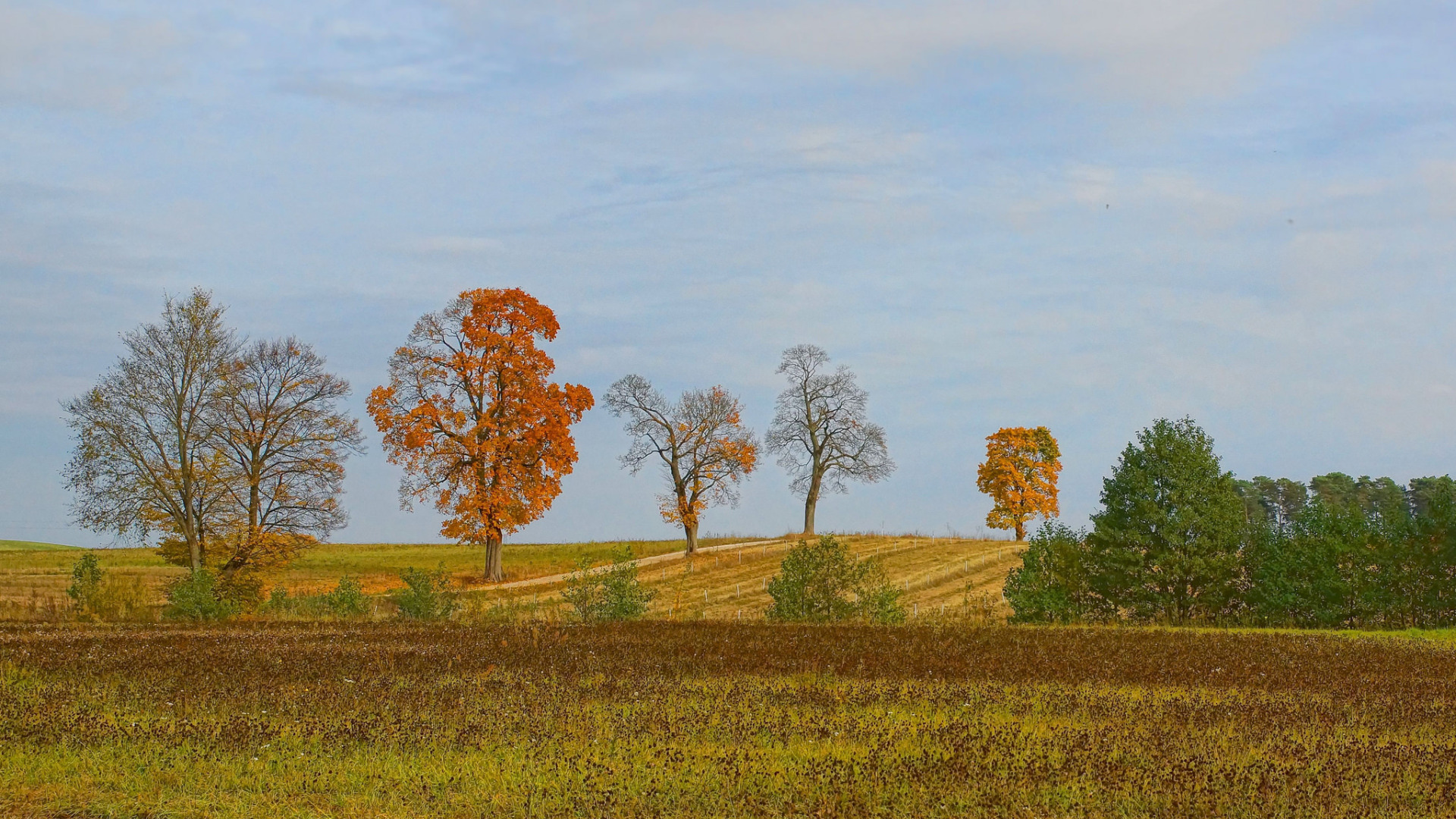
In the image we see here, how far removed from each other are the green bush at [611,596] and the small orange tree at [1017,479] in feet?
159

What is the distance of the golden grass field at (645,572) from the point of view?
137 ft

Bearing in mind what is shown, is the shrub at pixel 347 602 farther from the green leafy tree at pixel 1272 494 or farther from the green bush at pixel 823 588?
the green leafy tree at pixel 1272 494

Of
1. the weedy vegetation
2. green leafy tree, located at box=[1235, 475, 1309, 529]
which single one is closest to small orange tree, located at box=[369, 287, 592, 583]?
the weedy vegetation

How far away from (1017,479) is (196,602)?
55.0 metres

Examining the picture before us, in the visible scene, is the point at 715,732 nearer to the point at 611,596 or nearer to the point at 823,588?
the point at 823,588

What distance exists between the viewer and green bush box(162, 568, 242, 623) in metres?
34.5

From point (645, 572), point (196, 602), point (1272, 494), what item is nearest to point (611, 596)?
point (196, 602)

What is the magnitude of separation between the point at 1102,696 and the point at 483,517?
40651mm

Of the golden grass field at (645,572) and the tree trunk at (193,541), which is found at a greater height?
the tree trunk at (193,541)

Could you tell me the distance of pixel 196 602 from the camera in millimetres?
34562

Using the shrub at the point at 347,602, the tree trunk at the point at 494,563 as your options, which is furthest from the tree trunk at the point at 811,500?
the shrub at the point at 347,602

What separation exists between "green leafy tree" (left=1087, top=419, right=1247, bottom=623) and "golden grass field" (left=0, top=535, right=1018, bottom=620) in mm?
4470

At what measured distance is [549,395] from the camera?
52875 millimetres

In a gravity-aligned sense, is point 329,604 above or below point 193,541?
below
